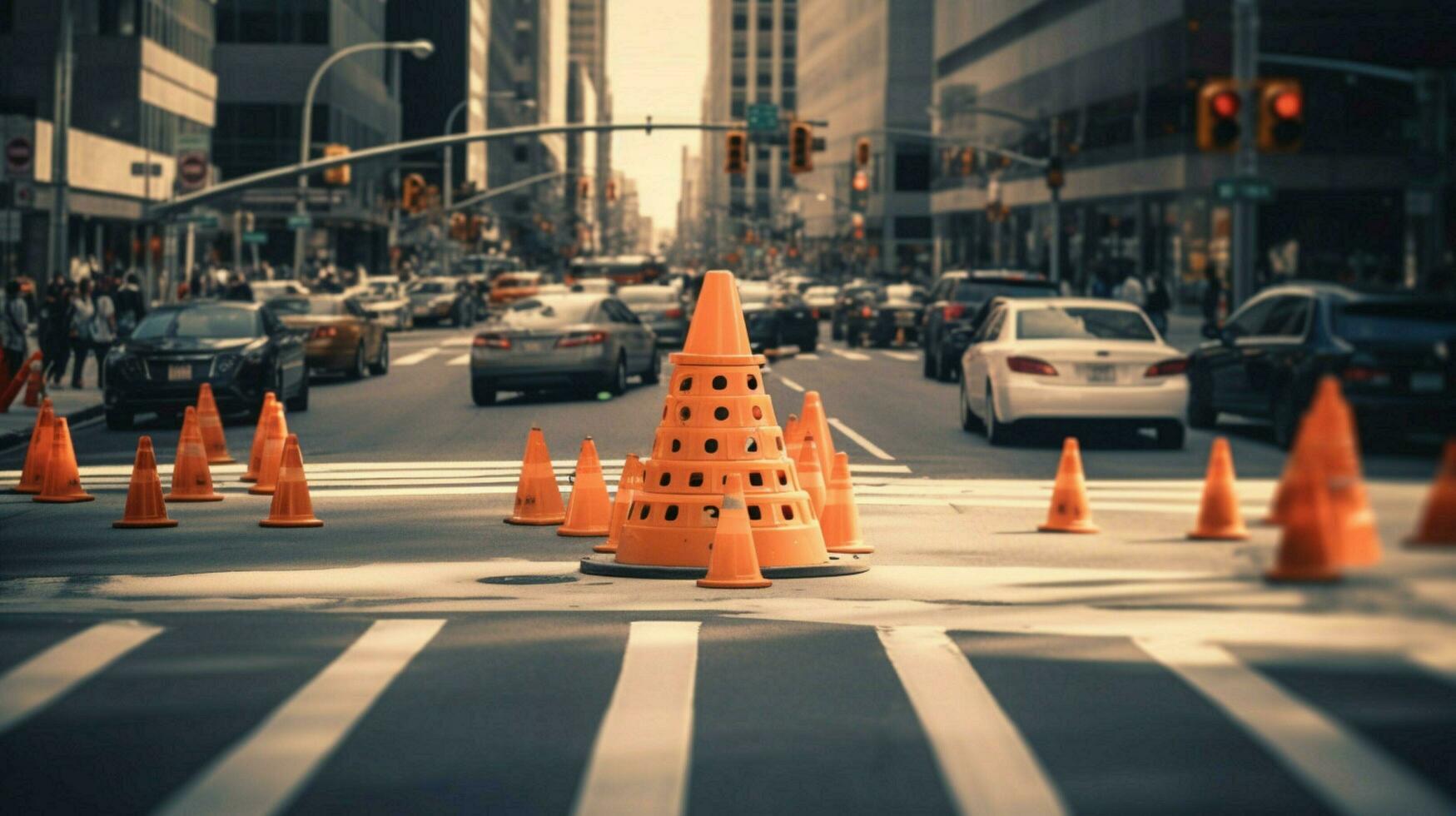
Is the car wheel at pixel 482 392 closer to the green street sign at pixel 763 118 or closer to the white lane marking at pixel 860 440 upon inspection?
the white lane marking at pixel 860 440

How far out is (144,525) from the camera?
571 inches

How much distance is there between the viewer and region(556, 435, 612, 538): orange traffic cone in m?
14.0

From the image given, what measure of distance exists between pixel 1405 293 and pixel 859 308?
162ft

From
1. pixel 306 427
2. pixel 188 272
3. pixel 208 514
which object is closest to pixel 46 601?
pixel 208 514

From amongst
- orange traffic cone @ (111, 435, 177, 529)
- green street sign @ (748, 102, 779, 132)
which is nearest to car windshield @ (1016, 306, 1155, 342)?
orange traffic cone @ (111, 435, 177, 529)

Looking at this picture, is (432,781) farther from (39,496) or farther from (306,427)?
(306,427)

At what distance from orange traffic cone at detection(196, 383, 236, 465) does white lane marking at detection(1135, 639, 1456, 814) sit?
17331 mm

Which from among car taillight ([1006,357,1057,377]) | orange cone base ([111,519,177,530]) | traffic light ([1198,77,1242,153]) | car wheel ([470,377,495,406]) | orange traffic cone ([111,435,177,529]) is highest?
traffic light ([1198,77,1242,153])

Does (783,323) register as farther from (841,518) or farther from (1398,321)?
(1398,321)

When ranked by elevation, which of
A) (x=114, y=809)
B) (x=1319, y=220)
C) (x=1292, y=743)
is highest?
(x=1319, y=220)

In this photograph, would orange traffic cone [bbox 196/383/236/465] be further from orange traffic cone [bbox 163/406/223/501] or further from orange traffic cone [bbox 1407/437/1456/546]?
orange traffic cone [bbox 1407/437/1456/546]

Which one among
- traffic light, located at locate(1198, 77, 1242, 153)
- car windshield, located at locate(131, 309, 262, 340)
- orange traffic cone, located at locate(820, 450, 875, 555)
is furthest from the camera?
car windshield, located at locate(131, 309, 262, 340)

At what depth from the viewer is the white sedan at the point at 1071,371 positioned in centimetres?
1100

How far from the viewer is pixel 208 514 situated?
15.5 metres
